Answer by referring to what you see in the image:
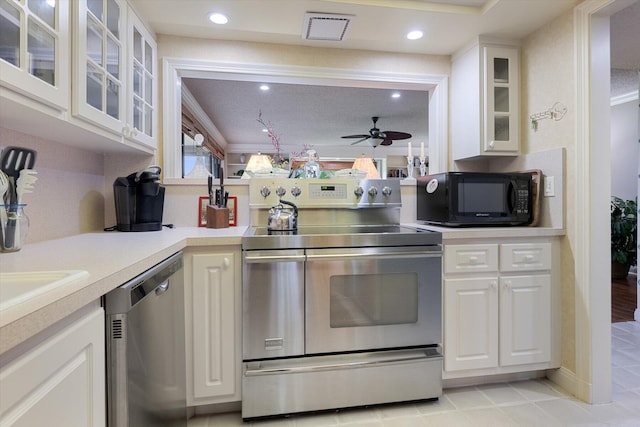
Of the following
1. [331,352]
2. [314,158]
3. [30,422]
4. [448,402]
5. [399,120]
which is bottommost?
[448,402]

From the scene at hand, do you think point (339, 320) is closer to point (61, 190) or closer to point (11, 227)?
point (11, 227)

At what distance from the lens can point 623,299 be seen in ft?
11.6

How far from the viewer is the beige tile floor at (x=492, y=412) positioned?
5.23 feet

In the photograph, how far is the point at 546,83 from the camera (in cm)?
200

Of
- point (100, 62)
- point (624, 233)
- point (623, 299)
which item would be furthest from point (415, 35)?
point (624, 233)

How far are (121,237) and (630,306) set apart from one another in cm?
443

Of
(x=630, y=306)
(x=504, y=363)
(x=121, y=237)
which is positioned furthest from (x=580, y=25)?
(x=630, y=306)

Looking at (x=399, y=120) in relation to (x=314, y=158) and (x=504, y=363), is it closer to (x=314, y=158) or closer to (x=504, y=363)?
(x=314, y=158)

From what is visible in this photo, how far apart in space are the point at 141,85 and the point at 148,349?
1.40 metres

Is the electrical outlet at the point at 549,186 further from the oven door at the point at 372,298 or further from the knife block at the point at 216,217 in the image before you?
the knife block at the point at 216,217

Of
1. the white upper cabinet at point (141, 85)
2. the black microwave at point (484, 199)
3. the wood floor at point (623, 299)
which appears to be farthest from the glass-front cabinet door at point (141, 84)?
the wood floor at point (623, 299)

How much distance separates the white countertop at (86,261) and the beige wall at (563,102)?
180 cm

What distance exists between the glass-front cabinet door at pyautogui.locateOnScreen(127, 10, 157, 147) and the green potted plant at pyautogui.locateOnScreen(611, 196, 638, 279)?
16.5ft

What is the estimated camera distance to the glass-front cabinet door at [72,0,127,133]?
1.18 meters
